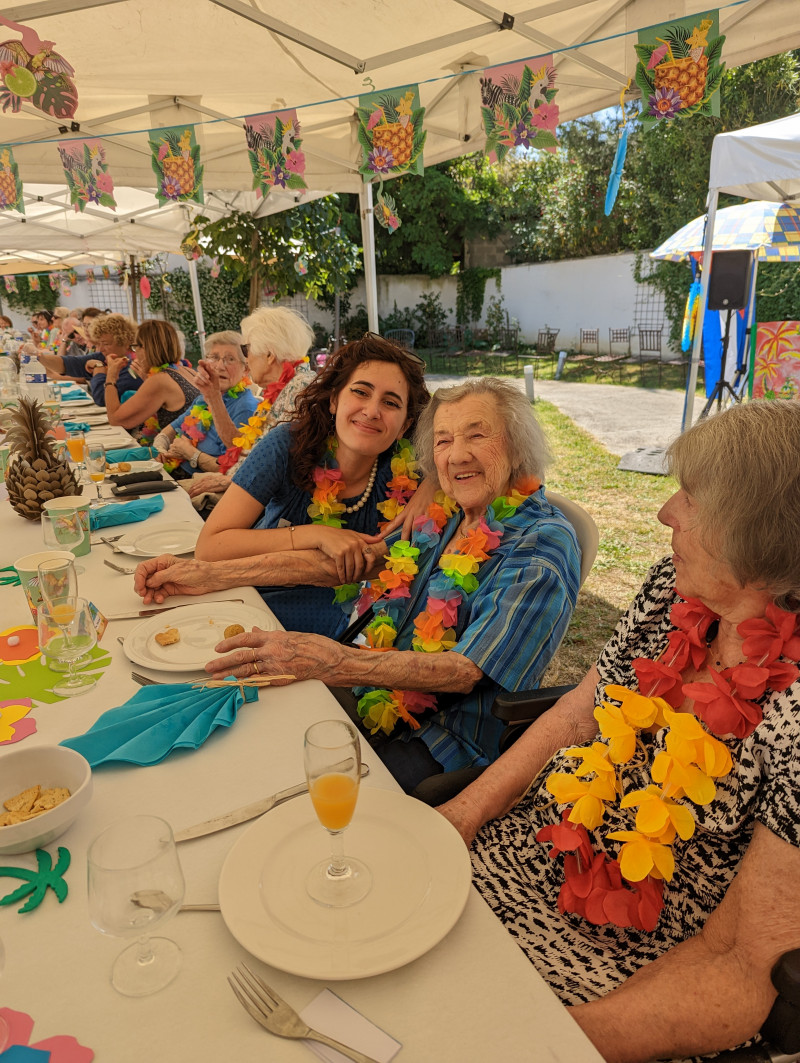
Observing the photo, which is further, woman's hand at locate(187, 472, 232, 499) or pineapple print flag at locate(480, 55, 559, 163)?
woman's hand at locate(187, 472, 232, 499)

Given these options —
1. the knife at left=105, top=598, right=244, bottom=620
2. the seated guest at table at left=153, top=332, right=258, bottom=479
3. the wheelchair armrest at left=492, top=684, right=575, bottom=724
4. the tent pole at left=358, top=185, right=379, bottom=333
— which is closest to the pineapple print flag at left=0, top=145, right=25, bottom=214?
the seated guest at table at left=153, top=332, right=258, bottom=479

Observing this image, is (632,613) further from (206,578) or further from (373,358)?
(373,358)

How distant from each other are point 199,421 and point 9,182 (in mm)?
2469

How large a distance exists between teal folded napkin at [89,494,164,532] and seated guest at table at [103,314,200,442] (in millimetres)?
3032

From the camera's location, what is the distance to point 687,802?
1239 millimetres

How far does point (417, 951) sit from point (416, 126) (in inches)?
163

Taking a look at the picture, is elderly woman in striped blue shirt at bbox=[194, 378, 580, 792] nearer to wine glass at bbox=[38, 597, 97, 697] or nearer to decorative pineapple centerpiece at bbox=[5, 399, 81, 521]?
wine glass at bbox=[38, 597, 97, 697]

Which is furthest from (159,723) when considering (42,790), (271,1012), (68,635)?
(271,1012)

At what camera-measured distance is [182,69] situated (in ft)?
13.8

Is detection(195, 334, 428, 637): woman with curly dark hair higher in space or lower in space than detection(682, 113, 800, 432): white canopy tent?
lower

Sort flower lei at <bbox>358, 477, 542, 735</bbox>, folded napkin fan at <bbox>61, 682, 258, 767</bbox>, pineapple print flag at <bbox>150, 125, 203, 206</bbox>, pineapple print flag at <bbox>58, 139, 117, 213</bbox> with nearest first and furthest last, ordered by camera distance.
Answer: folded napkin fan at <bbox>61, 682, 258, 767</bbox> < flower lei at <bbox>358, 477, 542, 735</bbox> < pineapple print flag at <bbox>150, 125, 203, 206</bbox> < pineapple print flag at <bbox>58, 139, 117, 213</bbox>

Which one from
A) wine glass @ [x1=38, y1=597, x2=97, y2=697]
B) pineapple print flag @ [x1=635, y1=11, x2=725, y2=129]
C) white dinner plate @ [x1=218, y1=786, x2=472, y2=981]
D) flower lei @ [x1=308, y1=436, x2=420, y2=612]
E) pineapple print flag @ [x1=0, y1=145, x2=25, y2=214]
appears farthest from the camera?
pineapple print flag @ [x1=0, y1=145, x2=25, y2=214]

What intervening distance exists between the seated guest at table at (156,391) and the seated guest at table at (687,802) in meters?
5.14

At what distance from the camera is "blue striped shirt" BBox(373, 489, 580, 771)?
174 centimetres
